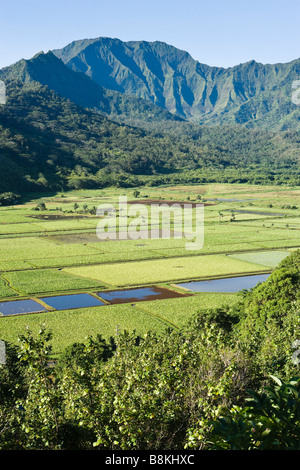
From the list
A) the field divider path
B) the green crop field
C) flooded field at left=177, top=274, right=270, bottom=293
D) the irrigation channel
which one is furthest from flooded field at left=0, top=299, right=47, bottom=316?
flooded field at left=177, top=274, right=270, bottom=293

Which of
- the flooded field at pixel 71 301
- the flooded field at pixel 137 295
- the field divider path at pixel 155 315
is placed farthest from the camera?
the flooded field at pixel 137 295

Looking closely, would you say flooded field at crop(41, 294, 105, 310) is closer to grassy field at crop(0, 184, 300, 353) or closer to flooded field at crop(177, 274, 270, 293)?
grassy field at crop(0, 184, 300, 353)

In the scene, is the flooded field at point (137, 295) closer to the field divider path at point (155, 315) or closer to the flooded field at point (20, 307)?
the field divider path at point (155, 315)

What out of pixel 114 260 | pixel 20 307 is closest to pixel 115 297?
pixel 20 307

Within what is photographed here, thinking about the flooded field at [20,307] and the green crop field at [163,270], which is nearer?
the flooded field at [20,307]

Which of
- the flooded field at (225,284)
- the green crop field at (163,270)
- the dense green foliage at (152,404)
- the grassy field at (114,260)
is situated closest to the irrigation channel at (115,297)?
the flooded field at (225,284)

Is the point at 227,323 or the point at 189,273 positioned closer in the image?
the point at 227,323

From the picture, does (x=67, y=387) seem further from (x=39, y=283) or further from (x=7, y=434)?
(x=39, y=283)

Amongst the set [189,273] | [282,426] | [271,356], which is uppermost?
[282,426]
